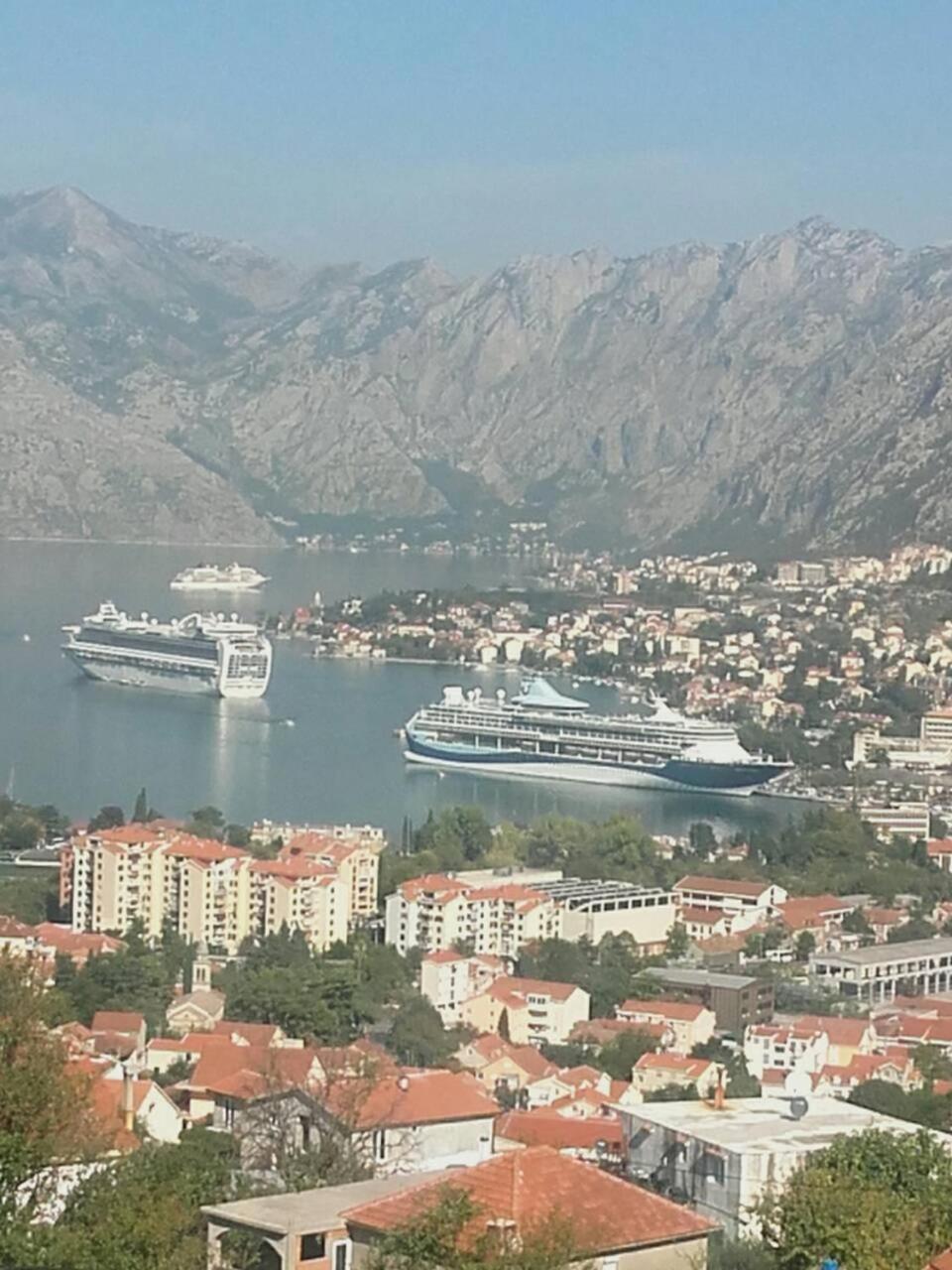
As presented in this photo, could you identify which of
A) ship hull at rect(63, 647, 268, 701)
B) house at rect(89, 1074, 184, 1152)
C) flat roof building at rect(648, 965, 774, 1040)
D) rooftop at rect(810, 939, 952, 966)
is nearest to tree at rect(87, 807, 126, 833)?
rooftop at rect(810, 939, 952, 966)

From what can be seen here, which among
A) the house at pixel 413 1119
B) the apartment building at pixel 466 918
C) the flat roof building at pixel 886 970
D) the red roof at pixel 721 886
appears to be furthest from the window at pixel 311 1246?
the red roof at pixel 721 886

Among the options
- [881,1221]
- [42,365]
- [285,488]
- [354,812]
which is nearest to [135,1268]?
[881,1221]

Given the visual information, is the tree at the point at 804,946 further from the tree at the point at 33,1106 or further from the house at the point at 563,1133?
the tree at the point at 33,1106

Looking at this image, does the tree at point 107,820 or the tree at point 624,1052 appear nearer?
the tree at point 624,1052

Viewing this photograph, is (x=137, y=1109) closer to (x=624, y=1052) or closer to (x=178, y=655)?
(x=624, y=1052)

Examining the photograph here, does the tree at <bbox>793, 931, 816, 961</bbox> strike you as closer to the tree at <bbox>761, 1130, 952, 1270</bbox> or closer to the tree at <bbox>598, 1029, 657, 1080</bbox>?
the tree at <bbox>598, 1029, 657, 1080</bbox>

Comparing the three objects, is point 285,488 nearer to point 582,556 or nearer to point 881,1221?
point 582,556
